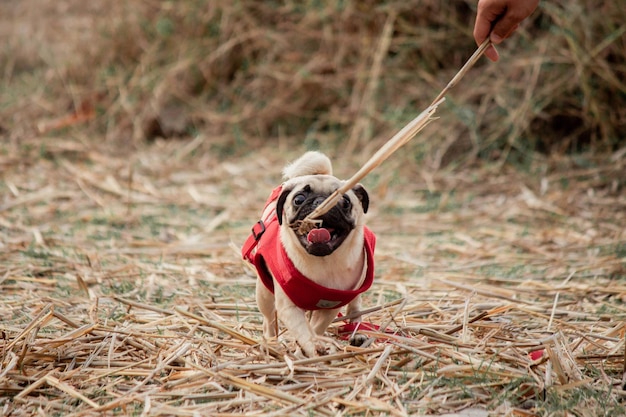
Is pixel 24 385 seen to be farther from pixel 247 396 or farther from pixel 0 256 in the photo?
pixel 0 256

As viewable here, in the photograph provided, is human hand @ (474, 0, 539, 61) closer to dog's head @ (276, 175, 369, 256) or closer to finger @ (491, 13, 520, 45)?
finger @ (491, 13, 520, 45)

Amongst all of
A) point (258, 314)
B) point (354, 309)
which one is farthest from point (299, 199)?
point (258, 314)

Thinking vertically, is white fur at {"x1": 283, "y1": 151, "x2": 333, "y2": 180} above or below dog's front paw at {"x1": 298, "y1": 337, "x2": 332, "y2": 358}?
above

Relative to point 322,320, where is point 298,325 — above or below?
above

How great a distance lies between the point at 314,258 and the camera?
2973mm

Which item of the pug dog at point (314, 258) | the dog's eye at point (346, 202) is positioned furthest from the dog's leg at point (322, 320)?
the dog's eye at point (346, 202)

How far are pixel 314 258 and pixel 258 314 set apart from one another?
837 millimetres

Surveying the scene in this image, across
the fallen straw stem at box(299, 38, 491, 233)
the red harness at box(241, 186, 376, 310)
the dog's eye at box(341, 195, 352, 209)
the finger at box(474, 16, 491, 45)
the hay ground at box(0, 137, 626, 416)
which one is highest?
the finger at box(474, 16, 491, 45)

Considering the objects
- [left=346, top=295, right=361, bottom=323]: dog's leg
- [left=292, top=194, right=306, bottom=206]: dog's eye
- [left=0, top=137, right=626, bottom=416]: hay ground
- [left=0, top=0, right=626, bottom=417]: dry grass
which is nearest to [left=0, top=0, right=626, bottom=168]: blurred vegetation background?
[left=0, top=0, right=626, bottom=417]: dry grass

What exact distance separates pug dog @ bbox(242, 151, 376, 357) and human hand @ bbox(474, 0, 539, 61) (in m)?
0.81

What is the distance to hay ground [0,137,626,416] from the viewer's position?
8.45 ft

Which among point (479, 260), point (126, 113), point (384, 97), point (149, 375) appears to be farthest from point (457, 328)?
point (126, 113)

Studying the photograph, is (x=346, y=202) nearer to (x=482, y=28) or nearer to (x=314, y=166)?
(x=314, y=166)

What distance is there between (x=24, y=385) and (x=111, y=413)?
0.45m
